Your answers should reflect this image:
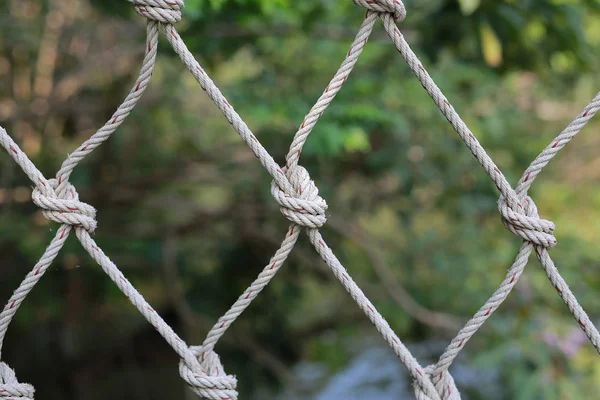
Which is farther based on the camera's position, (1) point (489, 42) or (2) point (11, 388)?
(1) point (489, 42)

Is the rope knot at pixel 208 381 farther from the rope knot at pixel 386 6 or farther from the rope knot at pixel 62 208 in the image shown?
the rope knot at pixel 386 6

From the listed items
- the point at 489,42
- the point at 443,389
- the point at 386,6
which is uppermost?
the point at 386,6

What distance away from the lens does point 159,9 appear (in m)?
0.38

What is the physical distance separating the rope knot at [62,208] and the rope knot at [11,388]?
0.12m

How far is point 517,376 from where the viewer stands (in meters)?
0.87

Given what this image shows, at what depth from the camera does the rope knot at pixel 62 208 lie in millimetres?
389

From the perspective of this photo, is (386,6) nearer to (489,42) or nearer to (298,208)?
(298,208)

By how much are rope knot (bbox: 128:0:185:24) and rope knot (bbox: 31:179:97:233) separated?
5.4 inches

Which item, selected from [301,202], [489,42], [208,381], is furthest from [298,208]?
[489,42]

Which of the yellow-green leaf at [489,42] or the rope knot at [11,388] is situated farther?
the yellow-green leaf at [489,42]

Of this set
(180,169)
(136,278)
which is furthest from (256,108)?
(136,278)

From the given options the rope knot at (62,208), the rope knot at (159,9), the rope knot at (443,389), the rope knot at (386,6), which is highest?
the rope knot at (159,9)

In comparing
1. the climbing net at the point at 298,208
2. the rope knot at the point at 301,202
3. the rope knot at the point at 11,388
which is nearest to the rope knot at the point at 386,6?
the climbing net at the point at 298,208

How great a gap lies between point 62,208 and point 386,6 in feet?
0.86
